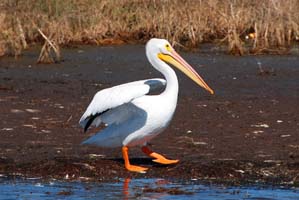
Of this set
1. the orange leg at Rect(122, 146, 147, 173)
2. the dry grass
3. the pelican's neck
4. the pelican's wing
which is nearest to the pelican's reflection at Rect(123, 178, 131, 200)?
the orange leg at Rect(122, 146, 147, 173)

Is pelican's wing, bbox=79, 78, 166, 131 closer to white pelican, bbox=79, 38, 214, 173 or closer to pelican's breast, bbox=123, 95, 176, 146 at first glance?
white pelican, bbox=79, 38, 214, 173

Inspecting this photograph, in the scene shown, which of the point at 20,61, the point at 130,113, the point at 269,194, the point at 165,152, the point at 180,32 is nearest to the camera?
the point at 269,194

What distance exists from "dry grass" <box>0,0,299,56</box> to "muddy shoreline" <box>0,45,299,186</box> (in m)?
0.55

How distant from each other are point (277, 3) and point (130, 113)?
8.05 metres

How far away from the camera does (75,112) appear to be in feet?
34.3

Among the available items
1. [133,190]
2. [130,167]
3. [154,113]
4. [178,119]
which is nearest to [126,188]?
[133,190]

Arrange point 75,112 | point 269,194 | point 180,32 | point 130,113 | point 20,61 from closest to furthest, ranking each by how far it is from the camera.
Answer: point 269,194, point 130,113, point 75,112, point 20,61, point 180,32

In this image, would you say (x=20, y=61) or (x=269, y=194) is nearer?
(x=269, y=194)

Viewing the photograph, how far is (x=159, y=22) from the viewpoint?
15539 millimetres

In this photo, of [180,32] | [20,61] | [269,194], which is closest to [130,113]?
[269,194]

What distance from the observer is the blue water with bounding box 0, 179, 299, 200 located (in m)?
7.14

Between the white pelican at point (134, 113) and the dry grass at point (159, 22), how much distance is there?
6.80m

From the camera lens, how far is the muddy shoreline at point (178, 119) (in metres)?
7.95

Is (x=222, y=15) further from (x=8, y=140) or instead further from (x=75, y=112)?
(x=8, y=140)
